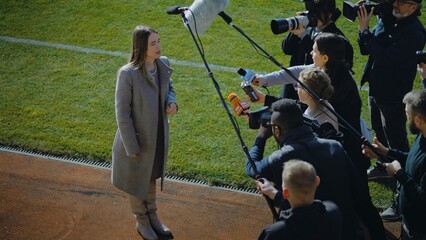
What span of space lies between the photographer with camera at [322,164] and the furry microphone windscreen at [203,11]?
3.88 feet

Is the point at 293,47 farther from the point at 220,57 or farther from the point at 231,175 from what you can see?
the point at 220,57

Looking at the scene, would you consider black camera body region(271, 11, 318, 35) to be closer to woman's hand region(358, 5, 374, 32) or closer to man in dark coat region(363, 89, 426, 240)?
woman's hand region(358, 5, 374, 32)

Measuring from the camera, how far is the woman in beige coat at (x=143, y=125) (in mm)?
5984

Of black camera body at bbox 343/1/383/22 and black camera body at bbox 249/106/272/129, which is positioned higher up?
black camera body at bbox 343/1/383/22

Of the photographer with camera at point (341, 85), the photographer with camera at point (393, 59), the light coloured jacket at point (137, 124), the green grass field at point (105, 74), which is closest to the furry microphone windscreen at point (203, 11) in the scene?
the light coloured jacket at point (137, 124)

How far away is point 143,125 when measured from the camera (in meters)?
6.09

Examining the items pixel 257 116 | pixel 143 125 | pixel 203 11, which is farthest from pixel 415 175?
pixel 143 125

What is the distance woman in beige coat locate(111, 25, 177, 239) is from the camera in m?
5.98

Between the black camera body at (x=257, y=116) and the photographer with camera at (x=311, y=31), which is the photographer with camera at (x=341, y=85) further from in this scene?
the black camera body at (x=257, y=116)

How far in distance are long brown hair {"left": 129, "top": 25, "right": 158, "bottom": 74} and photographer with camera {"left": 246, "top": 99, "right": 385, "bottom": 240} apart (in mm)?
1532

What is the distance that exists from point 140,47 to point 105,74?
3.91m

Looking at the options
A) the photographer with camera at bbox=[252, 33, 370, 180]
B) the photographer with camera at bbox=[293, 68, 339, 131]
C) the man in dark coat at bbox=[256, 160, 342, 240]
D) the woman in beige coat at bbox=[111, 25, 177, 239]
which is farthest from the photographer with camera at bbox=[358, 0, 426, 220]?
the man in dark coat at bbox=[256, 160, 342, 240]

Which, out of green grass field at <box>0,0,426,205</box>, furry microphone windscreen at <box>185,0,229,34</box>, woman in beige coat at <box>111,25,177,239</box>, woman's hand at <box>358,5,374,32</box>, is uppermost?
furry microphone windscreen at <box>185,0,229,34</box>

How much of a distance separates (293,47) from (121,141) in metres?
2.12
